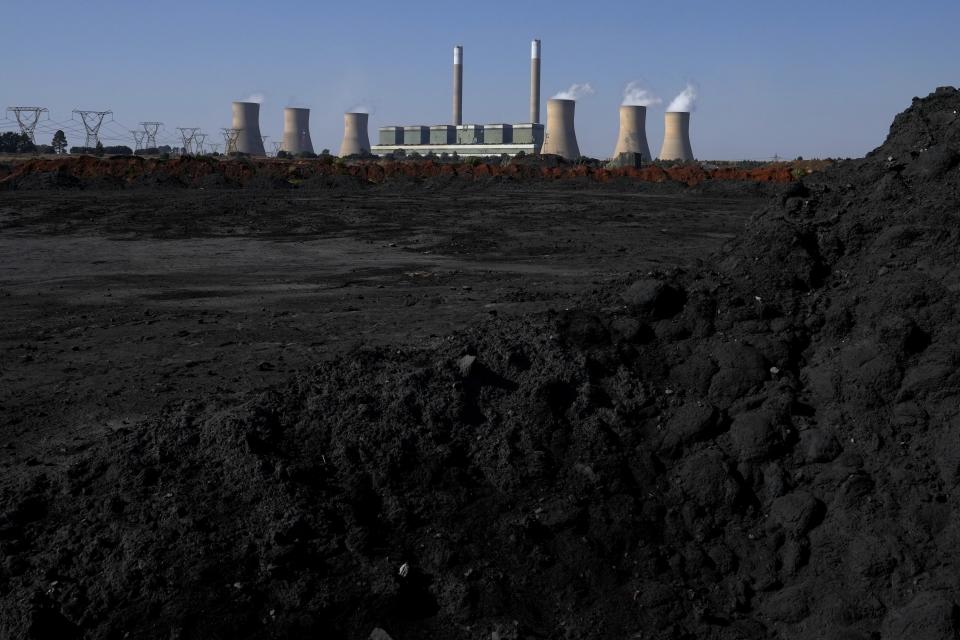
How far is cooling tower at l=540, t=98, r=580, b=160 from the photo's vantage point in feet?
188

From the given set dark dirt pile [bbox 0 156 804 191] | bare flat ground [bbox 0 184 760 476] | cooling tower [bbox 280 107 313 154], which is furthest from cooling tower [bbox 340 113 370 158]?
bare flat ground [bbox 0 184 760 476]

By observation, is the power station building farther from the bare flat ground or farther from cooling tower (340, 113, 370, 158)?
the bare flat ground

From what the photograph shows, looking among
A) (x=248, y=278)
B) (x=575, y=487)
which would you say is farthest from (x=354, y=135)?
(x=575, y=487)

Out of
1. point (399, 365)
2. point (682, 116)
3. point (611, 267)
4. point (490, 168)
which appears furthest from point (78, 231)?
point (682, 116)

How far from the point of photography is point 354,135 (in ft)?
229

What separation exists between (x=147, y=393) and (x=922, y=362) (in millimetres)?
4935

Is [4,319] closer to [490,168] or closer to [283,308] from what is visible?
[283,308]

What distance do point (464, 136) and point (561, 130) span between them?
72.5 ft

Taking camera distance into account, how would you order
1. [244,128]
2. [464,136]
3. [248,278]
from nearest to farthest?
[248,278], [244,128], [464,136]

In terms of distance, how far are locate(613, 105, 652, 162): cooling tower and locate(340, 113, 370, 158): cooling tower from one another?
68.8 ft

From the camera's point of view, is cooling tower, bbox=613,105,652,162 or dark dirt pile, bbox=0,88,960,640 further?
cooling tower, bbox=613,105,652,162

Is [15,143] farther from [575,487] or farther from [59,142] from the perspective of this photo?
[575,487]

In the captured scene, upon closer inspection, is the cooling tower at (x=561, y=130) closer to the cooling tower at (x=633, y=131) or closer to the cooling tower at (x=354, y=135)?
the cooling tower at (x=633, y=131)

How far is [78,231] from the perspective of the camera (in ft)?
61.1
